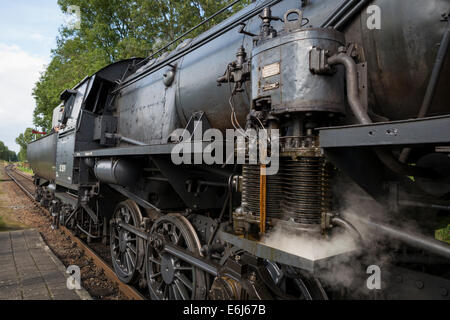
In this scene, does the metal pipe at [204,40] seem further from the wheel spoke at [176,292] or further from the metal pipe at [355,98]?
the wheel spoke at [176,292]

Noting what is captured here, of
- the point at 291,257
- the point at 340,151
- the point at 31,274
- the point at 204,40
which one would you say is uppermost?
the point at 204,40

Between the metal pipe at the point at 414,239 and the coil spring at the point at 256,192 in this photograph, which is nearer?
the metal pipe at the point at 414,239

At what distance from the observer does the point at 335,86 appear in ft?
5.10

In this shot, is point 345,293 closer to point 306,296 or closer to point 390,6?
point 306,296

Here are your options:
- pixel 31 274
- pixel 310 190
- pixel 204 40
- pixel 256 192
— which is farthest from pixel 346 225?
pixel 31 274

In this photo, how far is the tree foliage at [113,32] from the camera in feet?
42.8

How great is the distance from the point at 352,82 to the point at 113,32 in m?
18.4

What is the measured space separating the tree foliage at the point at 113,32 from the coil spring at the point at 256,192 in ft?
29.0

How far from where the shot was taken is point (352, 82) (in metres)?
1.49

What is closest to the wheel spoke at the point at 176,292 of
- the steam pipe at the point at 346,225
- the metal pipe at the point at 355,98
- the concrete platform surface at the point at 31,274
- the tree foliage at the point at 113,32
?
the concrete platform surface at the point at 31,274

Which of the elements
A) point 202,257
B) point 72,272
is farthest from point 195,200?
point 72,272

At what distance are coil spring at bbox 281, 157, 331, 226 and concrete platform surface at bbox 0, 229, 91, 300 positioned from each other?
11.2 feet

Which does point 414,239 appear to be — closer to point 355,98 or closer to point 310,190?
point 310,190
